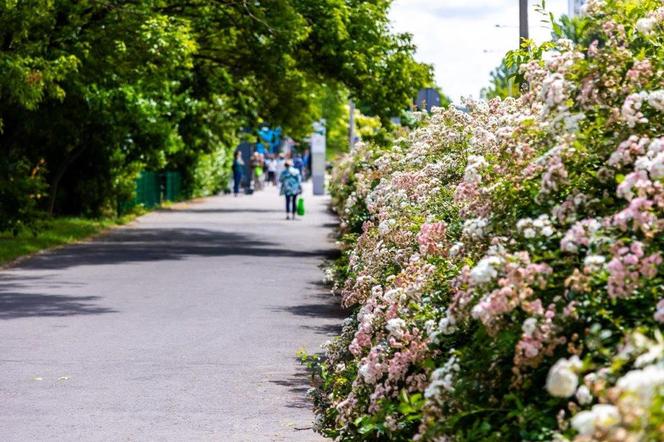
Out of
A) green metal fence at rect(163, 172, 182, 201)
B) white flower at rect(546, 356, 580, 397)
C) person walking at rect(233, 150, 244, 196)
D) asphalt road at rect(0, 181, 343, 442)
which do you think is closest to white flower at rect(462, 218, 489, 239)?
white flower at rect(546, 356, 580, 397)

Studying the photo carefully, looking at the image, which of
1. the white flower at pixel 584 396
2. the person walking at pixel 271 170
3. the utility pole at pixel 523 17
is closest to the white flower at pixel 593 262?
the white flower at pixel 584 396

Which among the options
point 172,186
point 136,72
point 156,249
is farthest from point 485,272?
point 172,186

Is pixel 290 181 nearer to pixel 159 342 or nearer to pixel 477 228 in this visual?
pixel 159 342

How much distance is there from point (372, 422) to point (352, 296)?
312 centimetres

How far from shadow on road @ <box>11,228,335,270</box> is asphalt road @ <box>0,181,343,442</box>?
58 millimetres

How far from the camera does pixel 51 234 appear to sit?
1137 inches

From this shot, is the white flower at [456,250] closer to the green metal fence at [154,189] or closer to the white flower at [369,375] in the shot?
the white flower at [369,375]

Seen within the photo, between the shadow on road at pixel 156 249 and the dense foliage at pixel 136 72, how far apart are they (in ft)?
5.93

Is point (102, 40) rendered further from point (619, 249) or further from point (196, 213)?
point (619, 249)

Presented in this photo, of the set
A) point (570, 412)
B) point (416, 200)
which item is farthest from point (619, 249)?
point (416, 200)

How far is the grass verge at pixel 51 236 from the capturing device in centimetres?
2445

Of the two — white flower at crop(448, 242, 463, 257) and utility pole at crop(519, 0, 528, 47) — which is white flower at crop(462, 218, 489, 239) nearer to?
white flower at crop(448, 242, 463, 257)

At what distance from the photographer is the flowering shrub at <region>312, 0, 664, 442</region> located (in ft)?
15.1

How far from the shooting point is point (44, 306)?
54.1ft
